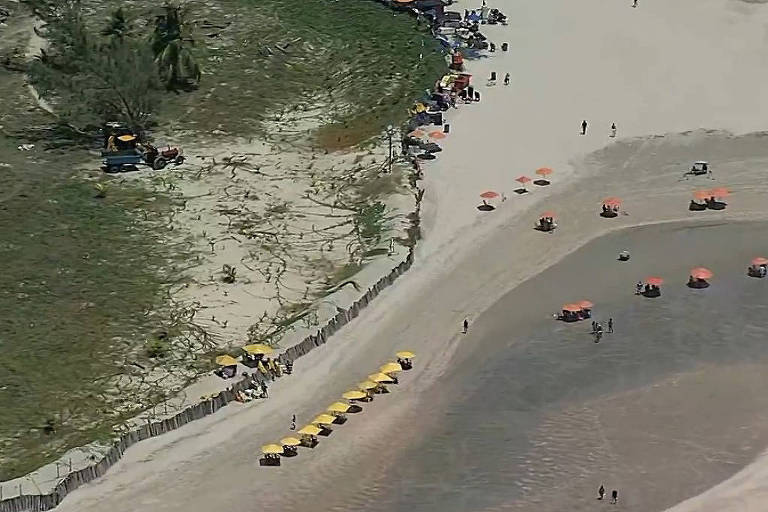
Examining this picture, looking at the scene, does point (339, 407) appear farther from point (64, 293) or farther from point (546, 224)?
point (546, 224)

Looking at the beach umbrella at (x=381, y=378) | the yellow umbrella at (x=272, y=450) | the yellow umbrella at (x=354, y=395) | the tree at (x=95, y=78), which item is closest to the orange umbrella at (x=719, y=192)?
the beach umbrella at (x=381, y=378)

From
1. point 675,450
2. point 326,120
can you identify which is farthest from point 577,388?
point 326,120

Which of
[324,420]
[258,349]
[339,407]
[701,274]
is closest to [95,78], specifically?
[258,349]

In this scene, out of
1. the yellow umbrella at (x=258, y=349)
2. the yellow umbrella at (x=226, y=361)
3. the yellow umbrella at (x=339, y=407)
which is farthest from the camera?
the yellow umbrella at (x=258, y=349)

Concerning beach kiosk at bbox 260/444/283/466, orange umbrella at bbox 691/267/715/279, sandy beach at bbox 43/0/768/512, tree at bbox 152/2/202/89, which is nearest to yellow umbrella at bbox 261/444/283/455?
beach kiosk at bbox 260/444/283/466

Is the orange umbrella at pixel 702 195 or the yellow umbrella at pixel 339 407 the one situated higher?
the orange umbrella at pixel 702 195

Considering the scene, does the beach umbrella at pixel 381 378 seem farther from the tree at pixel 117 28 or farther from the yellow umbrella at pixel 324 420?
the tree at pixel 117 28
